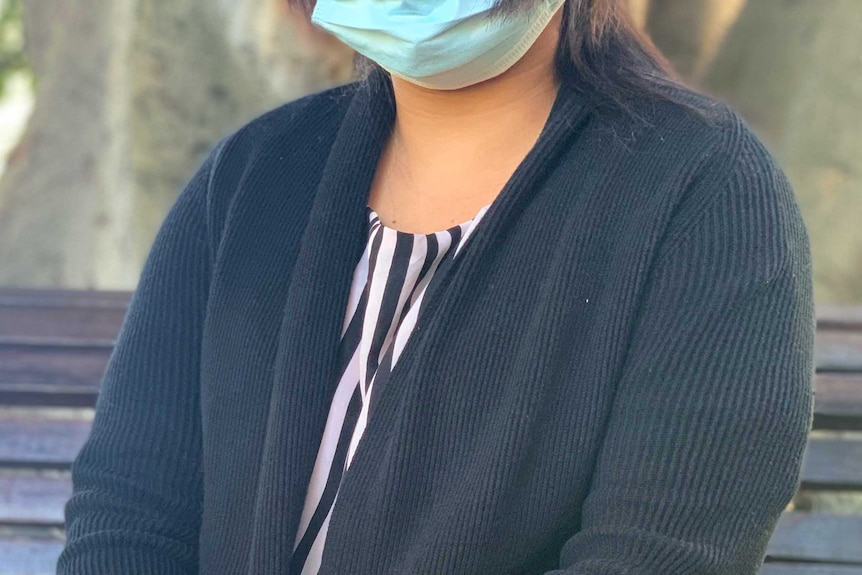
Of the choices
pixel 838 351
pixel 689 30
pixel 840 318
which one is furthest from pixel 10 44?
pixel 838 351

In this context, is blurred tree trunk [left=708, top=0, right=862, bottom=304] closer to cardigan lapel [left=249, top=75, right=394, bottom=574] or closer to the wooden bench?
the wooden bench

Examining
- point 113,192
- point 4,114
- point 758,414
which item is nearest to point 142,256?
point 113,192

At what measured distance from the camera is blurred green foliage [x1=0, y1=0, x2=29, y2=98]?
7.85 meters

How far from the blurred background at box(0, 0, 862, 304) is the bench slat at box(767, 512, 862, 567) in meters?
2.21

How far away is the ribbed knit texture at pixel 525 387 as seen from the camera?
51.0 inches

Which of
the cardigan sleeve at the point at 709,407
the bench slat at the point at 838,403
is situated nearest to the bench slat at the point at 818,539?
the bench slat at the point at 838,403

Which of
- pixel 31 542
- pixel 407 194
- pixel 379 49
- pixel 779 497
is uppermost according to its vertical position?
pixel 379 49

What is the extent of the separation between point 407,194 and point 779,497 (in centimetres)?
72

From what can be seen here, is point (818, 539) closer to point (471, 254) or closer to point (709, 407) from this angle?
point (709, 407)

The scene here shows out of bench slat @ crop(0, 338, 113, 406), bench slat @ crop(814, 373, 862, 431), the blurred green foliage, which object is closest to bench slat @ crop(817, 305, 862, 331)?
bench slat @ crop(814, 373, 862, 431)

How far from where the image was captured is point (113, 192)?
416 cm

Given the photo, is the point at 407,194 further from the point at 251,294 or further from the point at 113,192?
the point at 113,192

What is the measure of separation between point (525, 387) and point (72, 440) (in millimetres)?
1464

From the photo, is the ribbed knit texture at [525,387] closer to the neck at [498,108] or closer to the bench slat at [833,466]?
the neck at [498,108]
